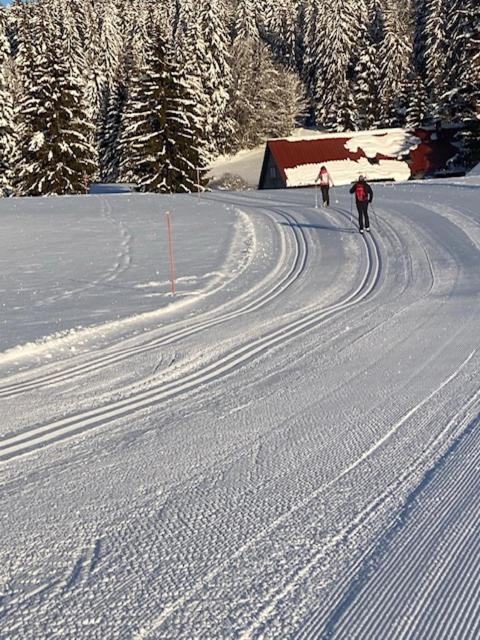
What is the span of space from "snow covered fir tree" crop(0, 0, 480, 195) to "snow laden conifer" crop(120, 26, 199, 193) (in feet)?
0.26

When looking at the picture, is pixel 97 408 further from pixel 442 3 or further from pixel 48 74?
pixel 442 3

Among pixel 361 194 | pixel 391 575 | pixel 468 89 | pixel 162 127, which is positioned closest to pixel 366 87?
pixel 468 89

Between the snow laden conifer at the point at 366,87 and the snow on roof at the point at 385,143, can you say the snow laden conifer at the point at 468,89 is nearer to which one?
the snow on roof at the point at 385,143

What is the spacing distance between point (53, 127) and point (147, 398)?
123 ft

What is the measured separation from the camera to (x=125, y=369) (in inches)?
285

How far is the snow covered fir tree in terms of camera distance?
4091 centimetres

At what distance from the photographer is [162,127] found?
40594 mm

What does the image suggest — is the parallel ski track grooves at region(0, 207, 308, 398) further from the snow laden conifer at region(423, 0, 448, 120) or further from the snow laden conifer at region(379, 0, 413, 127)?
the snow laden conifer at region(379, 0, 413, 127)

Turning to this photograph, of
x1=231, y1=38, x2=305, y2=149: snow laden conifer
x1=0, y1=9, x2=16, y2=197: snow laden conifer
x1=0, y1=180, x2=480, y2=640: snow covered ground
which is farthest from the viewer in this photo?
x1=231, y1=38, x2=305, y2=149: snow laden conifer

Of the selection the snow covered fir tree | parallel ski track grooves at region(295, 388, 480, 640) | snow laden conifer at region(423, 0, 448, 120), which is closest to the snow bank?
the snow covered fir tree

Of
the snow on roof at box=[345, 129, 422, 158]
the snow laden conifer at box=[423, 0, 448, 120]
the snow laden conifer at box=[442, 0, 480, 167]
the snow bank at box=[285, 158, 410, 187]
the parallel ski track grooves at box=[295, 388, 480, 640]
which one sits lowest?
the parallel ski track grooves at box=[295, 388, 480, 640]

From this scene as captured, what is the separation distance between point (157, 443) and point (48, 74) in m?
40.7

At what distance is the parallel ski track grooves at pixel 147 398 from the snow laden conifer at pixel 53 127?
34.4 meters

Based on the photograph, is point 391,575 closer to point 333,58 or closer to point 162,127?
point 162,127
